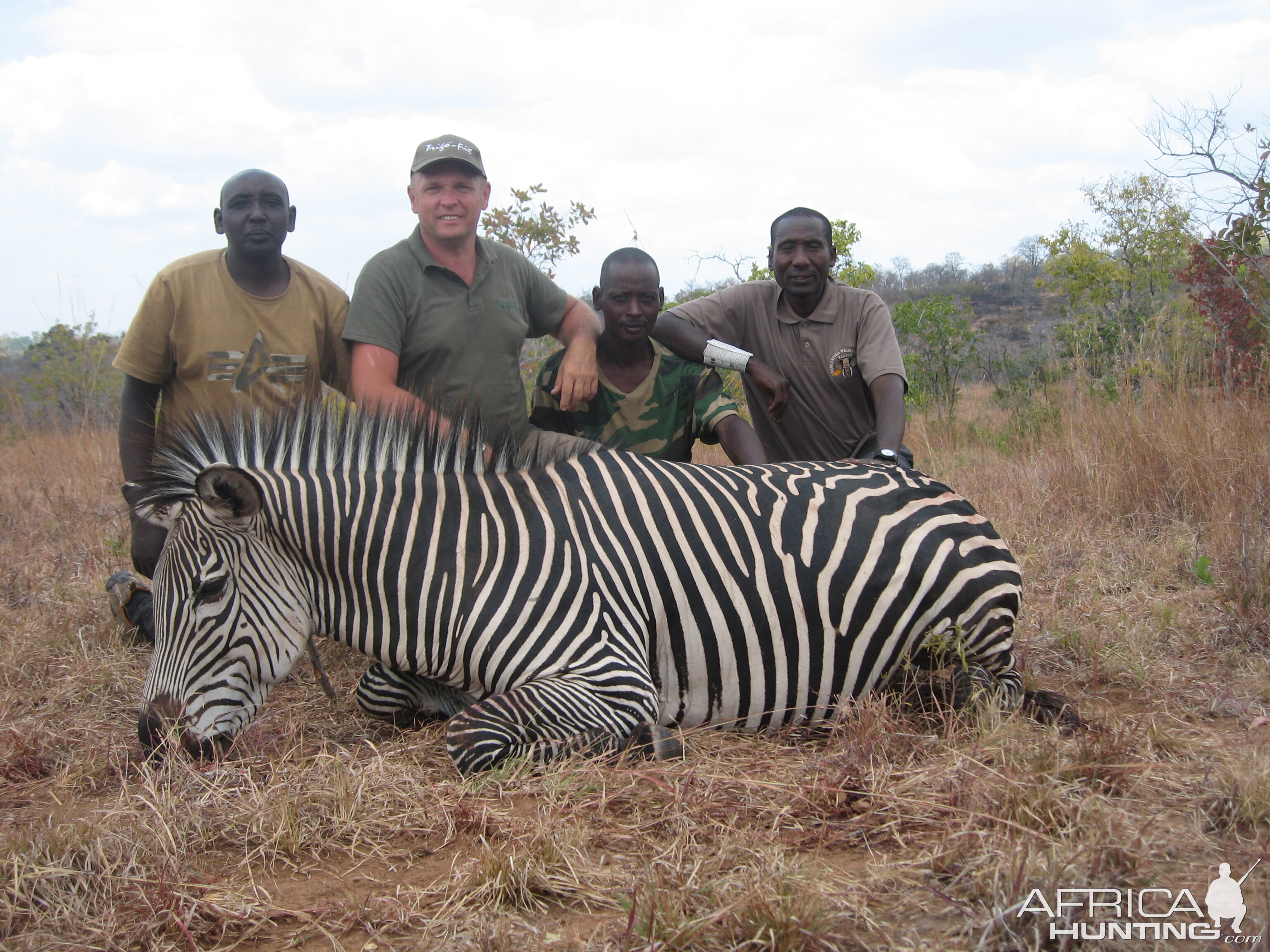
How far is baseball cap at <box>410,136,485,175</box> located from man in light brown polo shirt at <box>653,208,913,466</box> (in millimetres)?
1320

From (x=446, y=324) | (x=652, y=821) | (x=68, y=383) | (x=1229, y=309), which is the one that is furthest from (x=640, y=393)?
(x=68, y=383)

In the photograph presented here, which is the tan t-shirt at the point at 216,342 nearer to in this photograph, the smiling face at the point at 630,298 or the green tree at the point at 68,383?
the smiling face at the point at 630,298

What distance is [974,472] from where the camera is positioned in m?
7.21

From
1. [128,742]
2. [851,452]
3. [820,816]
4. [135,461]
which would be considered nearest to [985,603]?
[820,816]

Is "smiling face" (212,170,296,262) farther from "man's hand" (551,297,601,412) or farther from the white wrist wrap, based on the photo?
the white wrist wrap

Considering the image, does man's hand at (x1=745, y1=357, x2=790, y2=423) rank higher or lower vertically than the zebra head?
higher

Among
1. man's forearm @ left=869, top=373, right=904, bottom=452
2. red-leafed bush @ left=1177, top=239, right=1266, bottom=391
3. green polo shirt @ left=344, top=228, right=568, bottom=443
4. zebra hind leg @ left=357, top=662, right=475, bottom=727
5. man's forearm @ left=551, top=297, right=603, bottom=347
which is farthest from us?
red-leafed bush @ left=1177, top=239, right=1266, bottom=391

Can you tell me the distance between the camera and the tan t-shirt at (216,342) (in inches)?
163

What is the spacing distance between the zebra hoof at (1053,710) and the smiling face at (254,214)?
3880 mm

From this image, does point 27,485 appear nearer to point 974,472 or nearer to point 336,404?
point 336,404

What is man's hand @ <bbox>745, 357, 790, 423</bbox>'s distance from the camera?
4938mm

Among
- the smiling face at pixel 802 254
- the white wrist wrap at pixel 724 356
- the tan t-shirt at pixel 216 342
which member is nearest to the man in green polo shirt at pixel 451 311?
the tan t-shirt at pixel 216 342

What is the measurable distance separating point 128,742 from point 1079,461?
19.7 feet

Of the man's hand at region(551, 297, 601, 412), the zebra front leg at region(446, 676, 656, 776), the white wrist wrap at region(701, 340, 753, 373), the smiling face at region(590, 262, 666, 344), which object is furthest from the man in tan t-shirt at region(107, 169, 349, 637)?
the white wrist wrap at region(701, 340, 753, 373)
